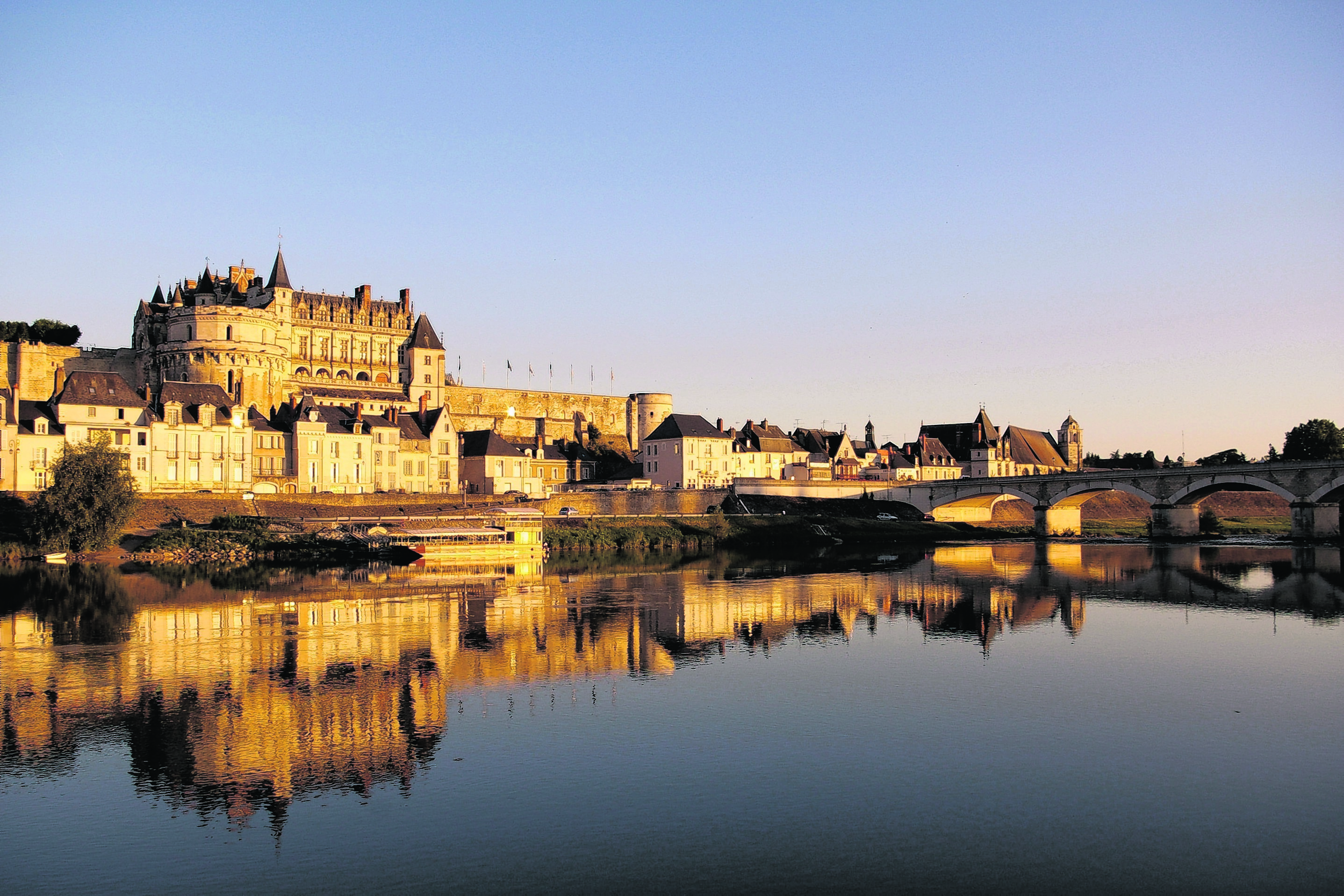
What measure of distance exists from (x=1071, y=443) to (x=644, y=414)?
5073 cm

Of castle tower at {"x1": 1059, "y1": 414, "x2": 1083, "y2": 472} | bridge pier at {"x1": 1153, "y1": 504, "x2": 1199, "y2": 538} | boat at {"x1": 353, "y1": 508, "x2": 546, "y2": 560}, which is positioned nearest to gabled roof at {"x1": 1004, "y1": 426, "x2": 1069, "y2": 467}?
castle tower at {"x1": 1059, "y1": 414, "x2": 1083, "y2": 472}

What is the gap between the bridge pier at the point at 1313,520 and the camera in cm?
6334

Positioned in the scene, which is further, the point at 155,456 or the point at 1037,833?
the point at 155,456

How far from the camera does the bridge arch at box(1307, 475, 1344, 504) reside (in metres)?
61.6

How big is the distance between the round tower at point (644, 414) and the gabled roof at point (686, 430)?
16.9 metres

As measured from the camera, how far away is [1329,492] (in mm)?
62156

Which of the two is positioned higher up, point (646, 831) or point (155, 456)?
point (155, 456)

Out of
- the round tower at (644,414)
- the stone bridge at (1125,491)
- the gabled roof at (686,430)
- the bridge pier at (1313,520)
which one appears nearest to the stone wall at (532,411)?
the round tower at (644,414)

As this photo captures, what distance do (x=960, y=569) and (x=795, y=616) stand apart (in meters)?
19.2

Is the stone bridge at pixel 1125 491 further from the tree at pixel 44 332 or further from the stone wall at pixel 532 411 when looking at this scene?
the tree at pixel 44 332

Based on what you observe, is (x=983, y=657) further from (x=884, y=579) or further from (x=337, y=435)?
(x=337, y=435)

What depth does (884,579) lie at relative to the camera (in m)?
45.2

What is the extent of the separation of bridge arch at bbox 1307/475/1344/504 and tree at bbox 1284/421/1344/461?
35.7 metres

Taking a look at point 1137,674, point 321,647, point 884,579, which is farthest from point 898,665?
point 884,579
